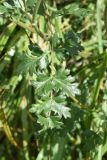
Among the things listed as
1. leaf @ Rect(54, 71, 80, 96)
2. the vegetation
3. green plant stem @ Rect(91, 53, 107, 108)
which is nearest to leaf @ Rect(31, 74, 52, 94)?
leaf @ Rect(54, 71, 80, 96)

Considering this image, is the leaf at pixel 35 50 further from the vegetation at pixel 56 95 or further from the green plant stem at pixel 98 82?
the green plant stem at pixel 98 82

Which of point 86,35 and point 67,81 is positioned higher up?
point 67,81

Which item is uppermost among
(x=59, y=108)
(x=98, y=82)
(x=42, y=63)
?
(x=42, y=63)

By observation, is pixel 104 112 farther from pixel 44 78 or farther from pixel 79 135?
pixel 44 78

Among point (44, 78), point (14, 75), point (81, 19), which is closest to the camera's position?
point (44, 78)

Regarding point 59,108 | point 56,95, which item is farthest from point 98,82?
point 59,108

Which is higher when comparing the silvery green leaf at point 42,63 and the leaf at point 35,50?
the leaf at point 35,50

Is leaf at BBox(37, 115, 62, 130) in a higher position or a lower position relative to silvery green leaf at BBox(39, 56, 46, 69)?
lower

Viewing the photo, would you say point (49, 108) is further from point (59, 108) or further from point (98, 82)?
point (98, 82)

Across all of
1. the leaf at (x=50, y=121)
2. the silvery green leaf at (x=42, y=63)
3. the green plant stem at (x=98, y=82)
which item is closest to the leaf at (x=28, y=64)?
the silvery green leaf at (x=42, y=63)

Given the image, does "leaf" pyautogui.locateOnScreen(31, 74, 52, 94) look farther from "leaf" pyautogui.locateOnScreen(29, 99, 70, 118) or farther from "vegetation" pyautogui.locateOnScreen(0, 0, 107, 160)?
"vegetation" pyautogui.locateOnScreen(0, 0, 107, 160)

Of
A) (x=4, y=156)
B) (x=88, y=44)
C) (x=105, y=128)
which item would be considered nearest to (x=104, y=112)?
(x=105, y=128)
